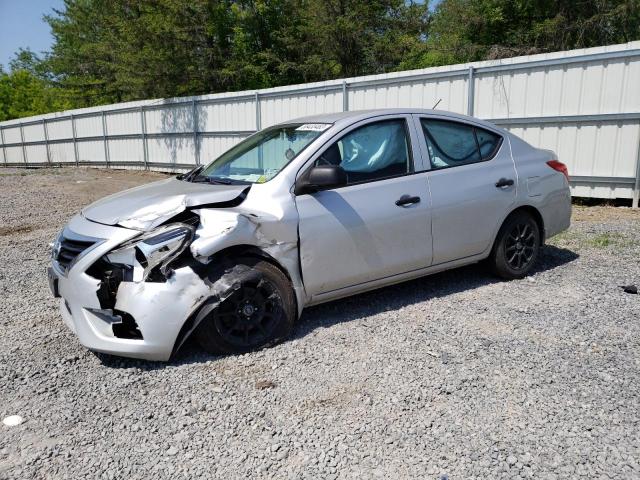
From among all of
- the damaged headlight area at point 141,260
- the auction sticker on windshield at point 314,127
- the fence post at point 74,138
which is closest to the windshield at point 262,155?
the auction sticker on windshield at point 314,127

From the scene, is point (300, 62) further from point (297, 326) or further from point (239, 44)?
point (297, 326)

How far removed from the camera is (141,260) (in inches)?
135

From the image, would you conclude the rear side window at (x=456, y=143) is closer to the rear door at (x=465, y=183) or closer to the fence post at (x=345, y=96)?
the rear door at (x=465, y=183)

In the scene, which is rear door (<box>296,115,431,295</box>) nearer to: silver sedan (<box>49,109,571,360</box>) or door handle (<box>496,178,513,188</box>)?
silver sedan (<box>49,109,571,360</box>)

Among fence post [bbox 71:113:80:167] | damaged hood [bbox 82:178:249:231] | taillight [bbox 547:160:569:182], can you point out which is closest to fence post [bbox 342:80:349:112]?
taillight [bbox 547:160:569:182]

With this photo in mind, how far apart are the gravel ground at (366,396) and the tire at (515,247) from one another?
26cm

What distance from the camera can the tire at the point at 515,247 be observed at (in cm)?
500

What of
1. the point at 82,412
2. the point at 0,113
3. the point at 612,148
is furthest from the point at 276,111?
the point at 0,113

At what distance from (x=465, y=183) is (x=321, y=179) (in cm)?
152

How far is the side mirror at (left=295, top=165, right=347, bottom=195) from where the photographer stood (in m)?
3.77

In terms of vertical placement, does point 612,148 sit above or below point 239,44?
below

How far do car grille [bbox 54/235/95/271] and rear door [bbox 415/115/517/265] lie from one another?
8.85ft

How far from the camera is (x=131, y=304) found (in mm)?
3342

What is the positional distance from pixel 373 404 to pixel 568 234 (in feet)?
16.8
